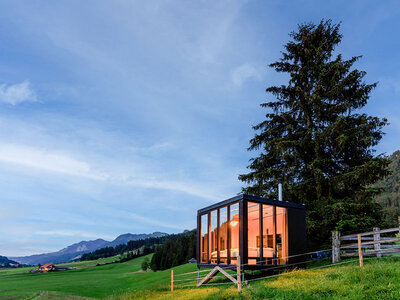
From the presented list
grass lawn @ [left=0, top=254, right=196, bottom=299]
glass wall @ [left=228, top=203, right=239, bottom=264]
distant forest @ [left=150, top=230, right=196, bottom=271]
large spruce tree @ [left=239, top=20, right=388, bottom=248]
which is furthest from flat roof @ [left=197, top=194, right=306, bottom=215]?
distant forest @ [left=150, top=230, right=196, bottom=271]

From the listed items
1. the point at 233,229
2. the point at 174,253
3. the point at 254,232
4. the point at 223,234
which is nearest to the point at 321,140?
the point at 254,232

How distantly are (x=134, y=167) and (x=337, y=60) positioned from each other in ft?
98.1

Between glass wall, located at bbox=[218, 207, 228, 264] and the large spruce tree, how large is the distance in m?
4.81

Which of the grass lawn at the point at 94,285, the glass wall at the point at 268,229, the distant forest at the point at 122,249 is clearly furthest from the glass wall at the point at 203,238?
the distant forest at the point at 122,249

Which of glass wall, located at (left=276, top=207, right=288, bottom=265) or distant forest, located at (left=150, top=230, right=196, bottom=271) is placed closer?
glass wall, located at (left=276, top=207, right=288, bottom=265)

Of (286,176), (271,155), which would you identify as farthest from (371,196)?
(271,155)

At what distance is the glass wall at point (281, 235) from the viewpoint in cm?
1251

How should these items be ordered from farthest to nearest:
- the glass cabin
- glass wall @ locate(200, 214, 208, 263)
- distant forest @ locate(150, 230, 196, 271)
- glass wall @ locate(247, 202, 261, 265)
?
distant forest @ locate(150, 230, 196, 271) → glass wall @ locate(200, 214, 208, 263) → glass wall @ locate(247, 202, 261, 265) → the glass cabin

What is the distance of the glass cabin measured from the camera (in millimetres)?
11711

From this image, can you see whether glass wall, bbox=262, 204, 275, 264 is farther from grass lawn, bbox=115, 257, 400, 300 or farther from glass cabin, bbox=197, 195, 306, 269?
grass lawn, bbox=115, 257, 400, 300

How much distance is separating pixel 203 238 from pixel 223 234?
1833 mm

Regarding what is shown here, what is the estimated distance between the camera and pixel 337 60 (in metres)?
18.6

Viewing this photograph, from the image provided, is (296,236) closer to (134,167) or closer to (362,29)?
(362,29)

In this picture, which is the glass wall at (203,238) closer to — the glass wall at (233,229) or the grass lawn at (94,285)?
the glass wall at (233,229)
